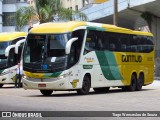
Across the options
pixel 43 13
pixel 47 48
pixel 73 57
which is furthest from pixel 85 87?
pixel 43 13

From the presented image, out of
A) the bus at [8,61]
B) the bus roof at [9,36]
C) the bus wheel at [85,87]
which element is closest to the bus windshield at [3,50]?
the bus at [8,61]

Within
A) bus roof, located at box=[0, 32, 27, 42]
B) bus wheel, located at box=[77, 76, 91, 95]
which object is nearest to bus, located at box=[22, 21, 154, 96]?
bus wheel, located at box=[77, 76, 91, 95]

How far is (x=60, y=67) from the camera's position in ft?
75.6

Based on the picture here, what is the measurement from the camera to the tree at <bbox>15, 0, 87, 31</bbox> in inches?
1847

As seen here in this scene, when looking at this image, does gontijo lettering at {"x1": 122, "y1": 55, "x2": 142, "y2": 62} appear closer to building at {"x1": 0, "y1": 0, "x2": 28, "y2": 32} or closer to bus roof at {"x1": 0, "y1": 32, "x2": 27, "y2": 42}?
bus roof at {"x1": 0, "y1": 32, "x2": 27, "y2": 42}

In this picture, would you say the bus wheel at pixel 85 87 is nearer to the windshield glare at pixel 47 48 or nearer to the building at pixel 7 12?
the windshield glare at pixel 47 48

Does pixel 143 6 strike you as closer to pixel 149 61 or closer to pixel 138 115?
pixel 149 61

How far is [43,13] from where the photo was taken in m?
46.6

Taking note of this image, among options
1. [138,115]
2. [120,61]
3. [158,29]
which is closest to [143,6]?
[158,29]

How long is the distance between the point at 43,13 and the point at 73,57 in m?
23.5

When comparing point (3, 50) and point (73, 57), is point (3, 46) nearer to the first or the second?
point (3, 50)

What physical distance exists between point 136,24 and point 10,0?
99.5ft

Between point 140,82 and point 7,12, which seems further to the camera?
point 7,12

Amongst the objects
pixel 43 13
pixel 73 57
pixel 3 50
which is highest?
pixel 43 13
